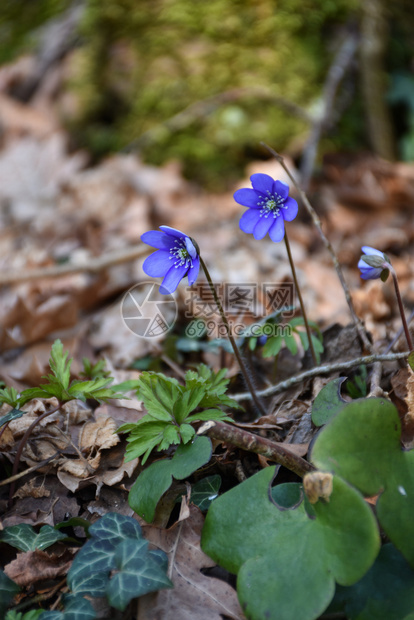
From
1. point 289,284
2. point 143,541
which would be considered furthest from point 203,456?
point 289,284

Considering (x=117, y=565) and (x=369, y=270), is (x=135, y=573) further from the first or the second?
(x=369, y=270)

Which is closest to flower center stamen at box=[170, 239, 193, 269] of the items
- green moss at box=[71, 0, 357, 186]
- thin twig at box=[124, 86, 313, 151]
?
green moss at box=[71, 0, 357, 186]

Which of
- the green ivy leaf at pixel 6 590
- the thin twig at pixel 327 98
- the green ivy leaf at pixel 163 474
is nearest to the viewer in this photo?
the green ivy leaf at pixel 6 590

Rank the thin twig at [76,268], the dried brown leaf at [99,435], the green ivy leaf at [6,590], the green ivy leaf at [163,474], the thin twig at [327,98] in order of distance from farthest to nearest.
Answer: the thin twig at [327,98], the thin twig at [76,268], the dried brown leaf at [99,435], the green ivy leaf at [163,474], the green ivy leaf at [6,590]

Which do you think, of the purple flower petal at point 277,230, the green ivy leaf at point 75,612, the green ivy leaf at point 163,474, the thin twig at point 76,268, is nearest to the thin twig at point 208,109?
the thin twig at point 76,268

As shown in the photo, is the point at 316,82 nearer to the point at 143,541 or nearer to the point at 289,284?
the point at 289,284

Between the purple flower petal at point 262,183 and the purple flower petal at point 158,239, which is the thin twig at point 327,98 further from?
the purple flower petal at point 158,239
